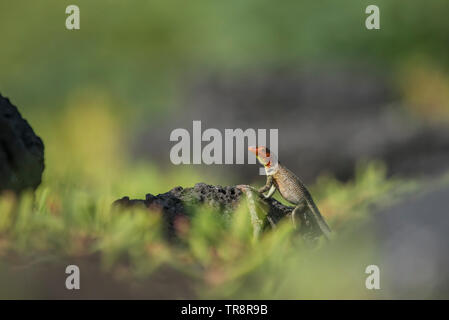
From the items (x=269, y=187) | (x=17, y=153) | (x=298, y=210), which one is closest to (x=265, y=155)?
(x=269, y=187)

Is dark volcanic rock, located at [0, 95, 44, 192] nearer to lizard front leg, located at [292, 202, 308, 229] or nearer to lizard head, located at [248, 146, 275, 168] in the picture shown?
lizard head, located at [248, 146, 275, 168]

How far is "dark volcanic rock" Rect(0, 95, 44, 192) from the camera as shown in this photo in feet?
8.12

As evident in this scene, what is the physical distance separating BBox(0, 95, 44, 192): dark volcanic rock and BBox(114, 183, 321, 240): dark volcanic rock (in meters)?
0.50

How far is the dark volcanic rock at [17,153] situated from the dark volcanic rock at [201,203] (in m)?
0.50

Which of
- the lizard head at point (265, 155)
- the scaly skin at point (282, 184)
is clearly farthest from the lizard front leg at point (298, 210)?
the lizard head at point (265, 155)

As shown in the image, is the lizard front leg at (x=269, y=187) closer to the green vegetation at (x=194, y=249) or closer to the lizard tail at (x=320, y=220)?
the lizard tail at (x=320, y=220)

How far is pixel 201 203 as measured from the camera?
2.50 meters

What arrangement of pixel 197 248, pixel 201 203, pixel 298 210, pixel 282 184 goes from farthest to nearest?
pixel 282 184 → pixel 298 210 → pixel 201 203 → pixel 197 248

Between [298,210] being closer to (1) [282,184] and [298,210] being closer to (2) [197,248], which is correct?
(1) [282,184]

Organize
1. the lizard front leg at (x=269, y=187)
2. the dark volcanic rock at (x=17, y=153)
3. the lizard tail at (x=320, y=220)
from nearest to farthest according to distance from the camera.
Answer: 1. the dark volcanic rock at (x=17, y=153)
2. the lizard tail at (x=320, y=220)
3. the lizard front leg at (x=269, y=187)

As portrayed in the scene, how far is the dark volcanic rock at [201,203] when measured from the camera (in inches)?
93.4

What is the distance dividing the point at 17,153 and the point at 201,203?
2.81 ft

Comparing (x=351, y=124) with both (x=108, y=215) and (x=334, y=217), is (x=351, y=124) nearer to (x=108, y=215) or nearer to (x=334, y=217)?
(x=334, y=217)

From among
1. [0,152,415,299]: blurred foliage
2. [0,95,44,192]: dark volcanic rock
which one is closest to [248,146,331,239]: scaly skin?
[0,152,415,299]: blurred foliage
